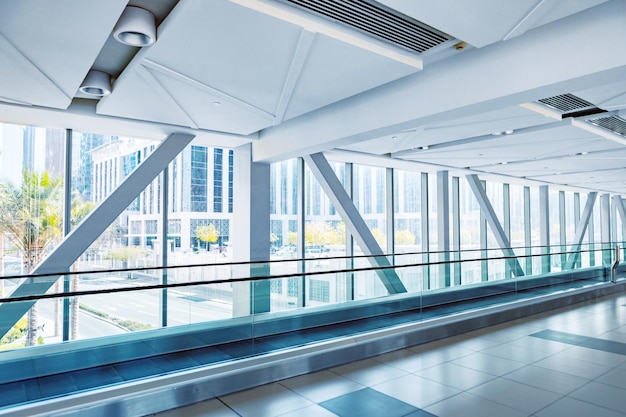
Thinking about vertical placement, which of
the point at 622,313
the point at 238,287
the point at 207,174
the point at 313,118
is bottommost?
the point at 622,313

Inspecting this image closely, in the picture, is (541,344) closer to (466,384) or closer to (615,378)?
(615,378)

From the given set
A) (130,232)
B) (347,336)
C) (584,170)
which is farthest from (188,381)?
(584,170)

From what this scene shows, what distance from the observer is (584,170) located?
16062mm

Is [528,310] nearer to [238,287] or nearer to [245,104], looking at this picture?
[238,287]

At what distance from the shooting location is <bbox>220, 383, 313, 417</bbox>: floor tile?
150 inches

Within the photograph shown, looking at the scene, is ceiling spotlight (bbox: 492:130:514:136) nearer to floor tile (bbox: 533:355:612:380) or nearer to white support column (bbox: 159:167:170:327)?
floor tile (bbox: 533:355:612:380)

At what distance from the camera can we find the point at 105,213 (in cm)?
875

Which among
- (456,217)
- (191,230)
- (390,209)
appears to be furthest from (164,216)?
(456,217)

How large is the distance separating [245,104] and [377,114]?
2.15m

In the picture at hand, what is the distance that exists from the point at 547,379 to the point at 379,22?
406 cm

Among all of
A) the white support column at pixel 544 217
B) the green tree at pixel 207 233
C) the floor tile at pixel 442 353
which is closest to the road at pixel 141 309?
the floor tile at pixel 442 353

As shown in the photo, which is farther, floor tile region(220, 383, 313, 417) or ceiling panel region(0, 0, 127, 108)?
ceiling panel region(0, 0, 127, 108)

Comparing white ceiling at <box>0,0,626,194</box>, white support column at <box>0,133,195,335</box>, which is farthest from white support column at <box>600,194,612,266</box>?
white support column at <box>0,133,195,335</box>

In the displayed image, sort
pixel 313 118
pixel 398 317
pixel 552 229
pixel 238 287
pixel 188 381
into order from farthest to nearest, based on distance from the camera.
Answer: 1. pixel 552 229
2. pixel 313 118
3. pixel 398 317
4. pixel 238 287
5. pixel 188 381
